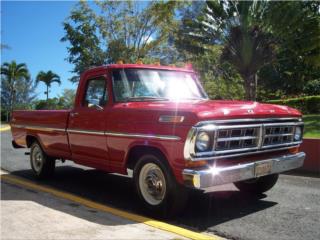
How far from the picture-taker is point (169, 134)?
515cm

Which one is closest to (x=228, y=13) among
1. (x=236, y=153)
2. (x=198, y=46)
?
(x=198, y=46)

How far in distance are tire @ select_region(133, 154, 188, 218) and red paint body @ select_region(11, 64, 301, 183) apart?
180 millimetres

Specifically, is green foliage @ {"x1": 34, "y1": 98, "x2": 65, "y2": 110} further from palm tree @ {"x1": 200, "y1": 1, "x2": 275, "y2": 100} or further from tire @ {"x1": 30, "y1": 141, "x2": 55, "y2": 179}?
palm tree @ {"x1": 200, "y1": 1, "x2": 275, "y2": 100}

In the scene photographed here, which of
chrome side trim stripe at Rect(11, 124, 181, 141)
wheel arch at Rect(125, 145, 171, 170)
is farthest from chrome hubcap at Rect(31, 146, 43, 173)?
wheel arch at Rect(125, 145, 171, 170)

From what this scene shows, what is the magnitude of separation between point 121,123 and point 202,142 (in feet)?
4.60

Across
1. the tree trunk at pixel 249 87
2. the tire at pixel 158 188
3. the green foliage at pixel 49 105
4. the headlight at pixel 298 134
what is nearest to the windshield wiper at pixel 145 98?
the tire at pixel 158 188

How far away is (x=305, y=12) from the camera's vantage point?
20.4m

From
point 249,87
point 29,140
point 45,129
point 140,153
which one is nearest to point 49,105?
point 249,87

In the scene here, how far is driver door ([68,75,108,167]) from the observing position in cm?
648

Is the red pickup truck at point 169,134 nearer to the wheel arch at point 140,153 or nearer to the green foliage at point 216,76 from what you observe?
the wheel arch at point 140,153

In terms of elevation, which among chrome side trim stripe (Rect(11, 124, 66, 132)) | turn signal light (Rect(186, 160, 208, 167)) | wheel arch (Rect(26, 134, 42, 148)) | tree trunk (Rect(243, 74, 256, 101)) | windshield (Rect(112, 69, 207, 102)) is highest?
tree trunk (Rect(243, 74, 256, 101))

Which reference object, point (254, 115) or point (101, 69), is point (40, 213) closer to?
point (101, 69)

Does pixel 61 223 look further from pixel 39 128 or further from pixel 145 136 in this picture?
pixel 39 128

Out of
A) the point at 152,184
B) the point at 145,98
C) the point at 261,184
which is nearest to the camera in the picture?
the point at 152,184
